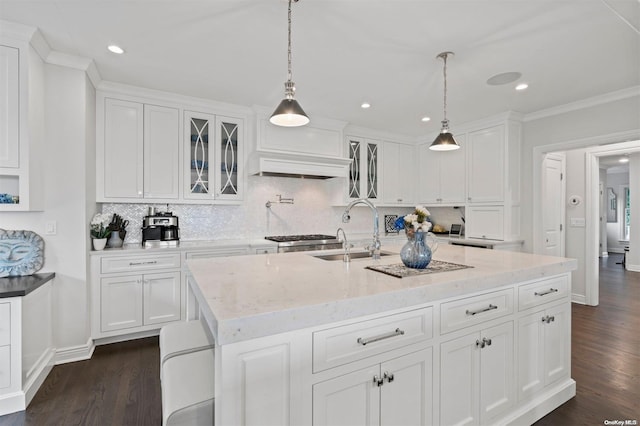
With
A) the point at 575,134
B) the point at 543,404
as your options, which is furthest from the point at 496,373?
the point at 575,134

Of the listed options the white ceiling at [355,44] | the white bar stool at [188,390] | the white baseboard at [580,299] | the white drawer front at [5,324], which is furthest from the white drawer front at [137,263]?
the white baseboard at [580,299]

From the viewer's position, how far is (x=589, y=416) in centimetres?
197

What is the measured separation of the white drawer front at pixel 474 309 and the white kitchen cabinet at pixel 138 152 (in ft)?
9.95

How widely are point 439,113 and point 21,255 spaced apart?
451cm

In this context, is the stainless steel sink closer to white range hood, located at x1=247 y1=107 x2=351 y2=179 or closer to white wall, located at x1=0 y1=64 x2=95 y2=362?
white range hood, located at x1=247 y1=107 x2=351 y2=179

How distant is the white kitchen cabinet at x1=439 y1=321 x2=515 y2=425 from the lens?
5.08 ft

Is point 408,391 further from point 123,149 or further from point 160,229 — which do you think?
point 123,149

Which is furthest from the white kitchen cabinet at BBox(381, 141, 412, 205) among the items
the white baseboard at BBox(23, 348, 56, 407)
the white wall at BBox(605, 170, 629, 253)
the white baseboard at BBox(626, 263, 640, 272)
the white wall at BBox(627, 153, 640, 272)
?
the white wall at BBox(605, 170, 629, 253)

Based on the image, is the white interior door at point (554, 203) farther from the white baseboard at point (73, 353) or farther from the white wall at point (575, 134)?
the white baseboard at point (73, 353)

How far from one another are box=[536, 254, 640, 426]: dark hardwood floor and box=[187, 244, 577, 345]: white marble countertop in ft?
2.97

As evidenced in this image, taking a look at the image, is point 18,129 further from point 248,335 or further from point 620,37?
point 620,37

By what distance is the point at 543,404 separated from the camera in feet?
6.44

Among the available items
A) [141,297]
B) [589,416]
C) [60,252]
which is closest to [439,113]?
[589,416]

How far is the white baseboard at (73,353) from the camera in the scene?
263 cm
